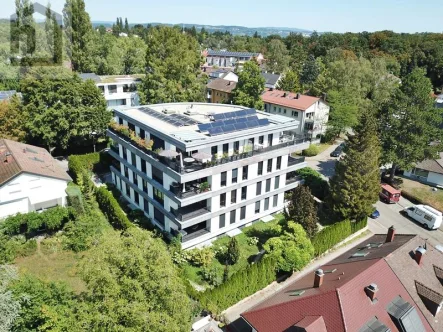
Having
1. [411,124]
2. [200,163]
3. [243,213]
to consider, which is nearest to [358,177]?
A: [243,213]

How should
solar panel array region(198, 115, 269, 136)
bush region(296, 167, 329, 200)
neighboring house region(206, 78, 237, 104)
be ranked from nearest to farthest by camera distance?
solar panel array region(198, 115, 269, 136) → bush region(296, 167, 329, 200) → neighboring house region(206, 78, 237, 104)

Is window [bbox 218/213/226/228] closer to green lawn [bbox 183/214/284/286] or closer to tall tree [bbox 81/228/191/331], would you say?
green lawn [bbox 183/214/284/286]

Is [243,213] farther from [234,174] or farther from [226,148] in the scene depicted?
[226,148]

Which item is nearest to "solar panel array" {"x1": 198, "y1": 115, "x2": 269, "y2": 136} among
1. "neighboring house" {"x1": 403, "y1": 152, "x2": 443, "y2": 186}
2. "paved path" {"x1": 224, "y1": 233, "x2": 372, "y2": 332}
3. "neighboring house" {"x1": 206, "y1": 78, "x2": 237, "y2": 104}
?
"paved path" {"x1": 224, "y1": 233, "x2": 372, "y2": 332}

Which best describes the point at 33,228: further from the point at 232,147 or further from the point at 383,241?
the point at 383,241

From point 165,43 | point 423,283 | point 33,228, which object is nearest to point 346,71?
point 165,43

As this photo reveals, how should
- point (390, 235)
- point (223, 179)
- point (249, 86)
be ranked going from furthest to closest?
point (249, 86)
point (223, 179)
point (390, 235)
